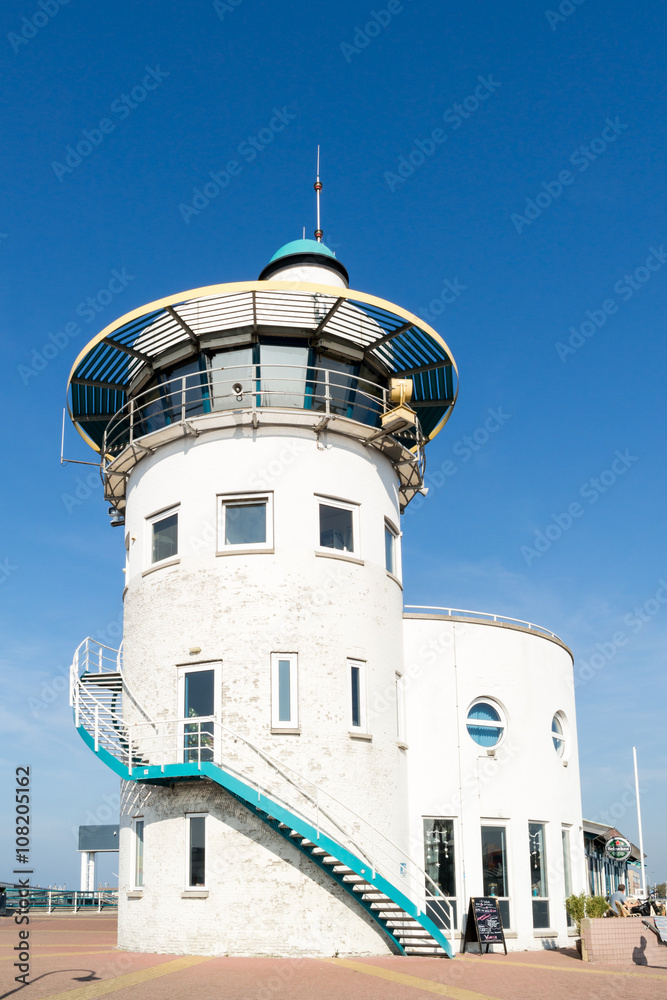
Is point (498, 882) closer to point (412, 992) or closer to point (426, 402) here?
point (412, 992)

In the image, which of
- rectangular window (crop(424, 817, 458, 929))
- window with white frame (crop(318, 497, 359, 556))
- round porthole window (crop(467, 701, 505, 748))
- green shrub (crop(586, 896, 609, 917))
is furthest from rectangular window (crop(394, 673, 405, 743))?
green shrub (crop(586, 896, 609, 917))

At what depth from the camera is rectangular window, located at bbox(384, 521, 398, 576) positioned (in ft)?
74.7

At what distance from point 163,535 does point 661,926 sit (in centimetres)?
1361

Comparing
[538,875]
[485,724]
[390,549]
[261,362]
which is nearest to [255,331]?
[261,362]

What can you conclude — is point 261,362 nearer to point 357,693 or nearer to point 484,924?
point 357,693

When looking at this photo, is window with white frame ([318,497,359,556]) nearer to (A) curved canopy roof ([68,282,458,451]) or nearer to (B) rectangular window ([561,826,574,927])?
(A) curved canopy roof ([68,282,458,451])

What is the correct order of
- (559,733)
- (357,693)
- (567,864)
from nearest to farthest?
(357,693) < (567,864) < (559,733)

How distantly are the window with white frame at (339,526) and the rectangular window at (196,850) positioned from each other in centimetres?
632

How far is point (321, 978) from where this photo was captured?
50.7ft

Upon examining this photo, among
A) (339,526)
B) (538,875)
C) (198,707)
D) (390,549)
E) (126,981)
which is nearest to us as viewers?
(126,981)

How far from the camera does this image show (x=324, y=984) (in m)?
14.8

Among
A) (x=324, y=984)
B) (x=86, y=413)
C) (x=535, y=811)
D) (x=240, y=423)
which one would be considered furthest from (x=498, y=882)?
(x=86, y=413)

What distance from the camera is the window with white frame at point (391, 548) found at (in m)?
22.8

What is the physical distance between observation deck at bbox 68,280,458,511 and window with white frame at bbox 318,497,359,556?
1.71m
